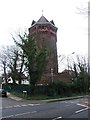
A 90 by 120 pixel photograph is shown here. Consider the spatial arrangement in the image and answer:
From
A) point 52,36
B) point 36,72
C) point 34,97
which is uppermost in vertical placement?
point 52,36

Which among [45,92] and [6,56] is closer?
[45,92]

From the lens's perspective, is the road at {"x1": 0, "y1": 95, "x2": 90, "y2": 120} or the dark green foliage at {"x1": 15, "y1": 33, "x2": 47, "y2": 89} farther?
the dark green foliage at {"x1": 15, "y1": 33, "x2": 47, "y2": 89}

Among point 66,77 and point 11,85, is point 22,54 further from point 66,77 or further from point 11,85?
point 66,77

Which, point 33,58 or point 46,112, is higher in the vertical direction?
point 33,58

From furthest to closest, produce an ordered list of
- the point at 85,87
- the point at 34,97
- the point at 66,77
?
the point at 66,77
the point at 85,87
the point at 34,97

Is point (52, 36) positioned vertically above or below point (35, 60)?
above

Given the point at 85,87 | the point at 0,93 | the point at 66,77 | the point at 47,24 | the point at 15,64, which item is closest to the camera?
the point at 0,93

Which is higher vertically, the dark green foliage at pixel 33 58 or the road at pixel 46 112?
the dark green foliage at pixel 33 58

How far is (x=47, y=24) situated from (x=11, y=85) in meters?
40.9

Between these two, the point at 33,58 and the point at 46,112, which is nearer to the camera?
the point at 46,112

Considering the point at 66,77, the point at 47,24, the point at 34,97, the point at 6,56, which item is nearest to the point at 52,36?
the point at 47,24

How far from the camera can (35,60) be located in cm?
6062

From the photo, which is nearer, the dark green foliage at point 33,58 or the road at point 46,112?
the road at point 46,112

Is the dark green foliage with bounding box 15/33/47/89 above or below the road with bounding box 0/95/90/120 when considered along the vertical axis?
above
